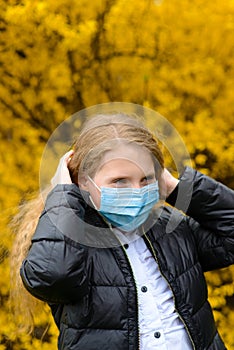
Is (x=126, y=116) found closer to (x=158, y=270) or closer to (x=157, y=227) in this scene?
(x=157, y=227)

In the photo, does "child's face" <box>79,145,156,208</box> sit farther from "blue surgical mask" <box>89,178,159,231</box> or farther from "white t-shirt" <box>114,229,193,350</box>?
"white t-shirt" <box>114,229,193,350</box>

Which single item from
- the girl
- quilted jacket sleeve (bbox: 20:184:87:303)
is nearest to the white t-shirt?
the girl

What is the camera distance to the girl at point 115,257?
5.16 feet

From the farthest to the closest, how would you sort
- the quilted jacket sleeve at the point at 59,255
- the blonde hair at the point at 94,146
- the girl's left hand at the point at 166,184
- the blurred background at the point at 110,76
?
1. the blurred background at the point at 110,76
2. the girl's left hand at the point at 166,184
3. the blonde hair at the point at 94,146
4. the quilted jacket sleeve at the point at 59,255

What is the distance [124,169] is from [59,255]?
31 cm

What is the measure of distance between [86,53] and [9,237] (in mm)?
1440

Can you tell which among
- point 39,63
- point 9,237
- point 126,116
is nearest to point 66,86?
point 39,63

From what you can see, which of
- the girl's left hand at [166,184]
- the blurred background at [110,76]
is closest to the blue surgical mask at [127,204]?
the girl's left hand at [166,184]

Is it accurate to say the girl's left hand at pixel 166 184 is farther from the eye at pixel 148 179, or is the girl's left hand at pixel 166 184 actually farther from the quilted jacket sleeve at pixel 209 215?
the eye at pixel 148 179

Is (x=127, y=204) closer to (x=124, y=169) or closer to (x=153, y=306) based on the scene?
(x=124, y=169)

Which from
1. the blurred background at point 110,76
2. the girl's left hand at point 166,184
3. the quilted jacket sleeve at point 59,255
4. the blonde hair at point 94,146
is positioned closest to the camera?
the quilted jacket sleeve at point 59,255

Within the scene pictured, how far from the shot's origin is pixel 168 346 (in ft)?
5.26

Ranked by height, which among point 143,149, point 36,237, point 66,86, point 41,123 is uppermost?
point 143,149

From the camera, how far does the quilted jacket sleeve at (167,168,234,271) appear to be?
1.88 metres
